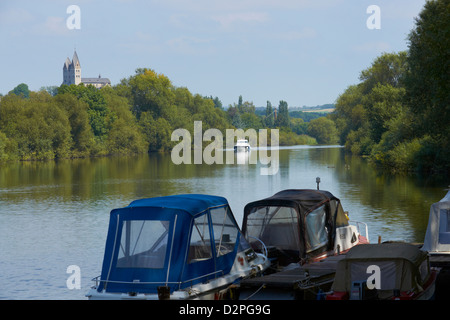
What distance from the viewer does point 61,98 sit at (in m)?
100

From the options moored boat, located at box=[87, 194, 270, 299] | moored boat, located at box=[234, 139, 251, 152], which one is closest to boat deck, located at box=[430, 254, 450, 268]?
moored boat, located at box=[87, 194, 270, 299]

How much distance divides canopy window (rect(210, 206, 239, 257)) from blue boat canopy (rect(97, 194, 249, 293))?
305 mm

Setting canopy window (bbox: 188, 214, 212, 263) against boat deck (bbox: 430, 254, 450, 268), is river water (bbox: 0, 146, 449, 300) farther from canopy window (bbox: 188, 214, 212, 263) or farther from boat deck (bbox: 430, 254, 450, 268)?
A: boat deck (bbox: 430, 254, 450, 268)

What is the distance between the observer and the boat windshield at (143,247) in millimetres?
13633

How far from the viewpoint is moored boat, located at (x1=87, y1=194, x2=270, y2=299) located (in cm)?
1335

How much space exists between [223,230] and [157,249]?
212cm

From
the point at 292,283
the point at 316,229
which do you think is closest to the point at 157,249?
the point at 292,283

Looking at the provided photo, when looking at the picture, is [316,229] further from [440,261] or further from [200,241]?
[200,241]

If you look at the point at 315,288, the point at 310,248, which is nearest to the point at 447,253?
the point at 310,248

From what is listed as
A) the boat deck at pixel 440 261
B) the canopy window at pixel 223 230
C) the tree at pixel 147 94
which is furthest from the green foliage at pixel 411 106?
the tree at pixel 147 94

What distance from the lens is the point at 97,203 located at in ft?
123

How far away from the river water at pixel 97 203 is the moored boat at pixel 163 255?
4155mm
